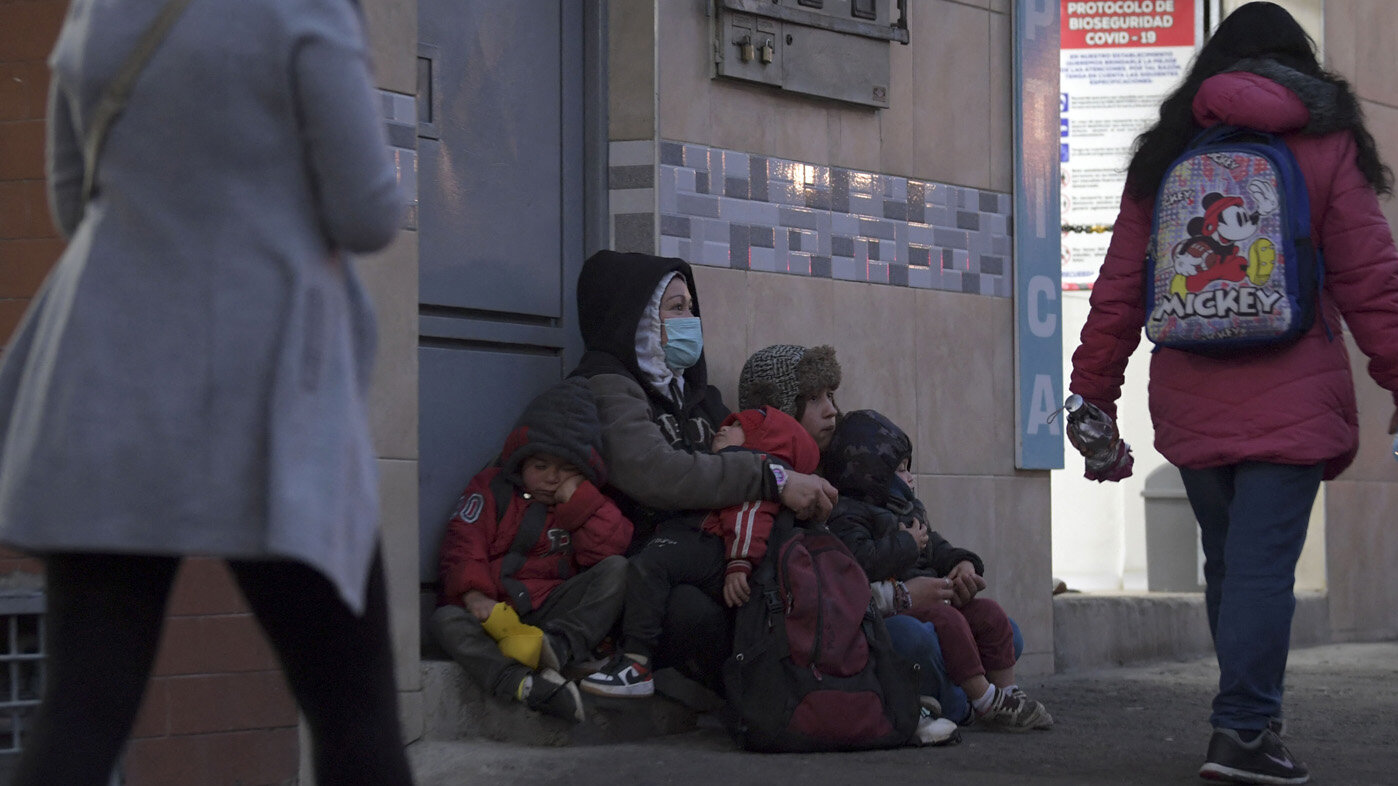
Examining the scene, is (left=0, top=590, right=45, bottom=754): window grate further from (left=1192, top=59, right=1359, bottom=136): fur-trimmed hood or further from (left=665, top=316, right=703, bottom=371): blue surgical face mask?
(left=1192, top=59, right=1359, bottom=136): fur-trimmed hood

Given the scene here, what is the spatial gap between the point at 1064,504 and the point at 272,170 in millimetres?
6588

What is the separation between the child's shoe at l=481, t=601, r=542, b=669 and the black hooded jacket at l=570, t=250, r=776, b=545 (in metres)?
0.51

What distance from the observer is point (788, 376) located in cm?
533

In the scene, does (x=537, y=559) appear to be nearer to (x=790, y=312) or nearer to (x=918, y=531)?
(x=918, y=531)

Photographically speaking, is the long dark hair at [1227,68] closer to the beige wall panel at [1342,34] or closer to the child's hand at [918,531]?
the child's hand at [918,531]

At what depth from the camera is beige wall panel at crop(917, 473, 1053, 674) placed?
6.35m

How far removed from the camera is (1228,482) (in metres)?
4.15

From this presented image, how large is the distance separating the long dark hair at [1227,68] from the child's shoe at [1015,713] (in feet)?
5.43

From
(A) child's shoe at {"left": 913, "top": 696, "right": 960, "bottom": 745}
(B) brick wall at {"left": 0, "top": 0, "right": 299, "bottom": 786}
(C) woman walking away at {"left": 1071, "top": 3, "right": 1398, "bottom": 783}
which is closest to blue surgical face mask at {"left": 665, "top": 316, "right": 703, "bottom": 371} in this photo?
(A) child's shoe at {"left": 913, "top": 696, "right": 960, "bottom": 745}

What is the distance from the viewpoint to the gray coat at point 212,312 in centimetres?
210

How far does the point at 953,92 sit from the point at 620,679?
2.91 meters

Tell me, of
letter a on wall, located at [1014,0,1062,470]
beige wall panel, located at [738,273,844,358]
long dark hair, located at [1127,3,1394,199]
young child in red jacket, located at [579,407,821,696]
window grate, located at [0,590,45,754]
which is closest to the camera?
window grate, located at [0,590,45,754]

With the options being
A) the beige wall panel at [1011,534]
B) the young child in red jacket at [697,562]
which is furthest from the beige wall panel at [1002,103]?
the young child in red jacket at [697,562]

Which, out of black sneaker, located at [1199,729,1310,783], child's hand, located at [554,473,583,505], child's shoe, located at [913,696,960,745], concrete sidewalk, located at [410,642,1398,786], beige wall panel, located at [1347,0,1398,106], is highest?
beige wall panel, located at [1347,0,1398,106]
